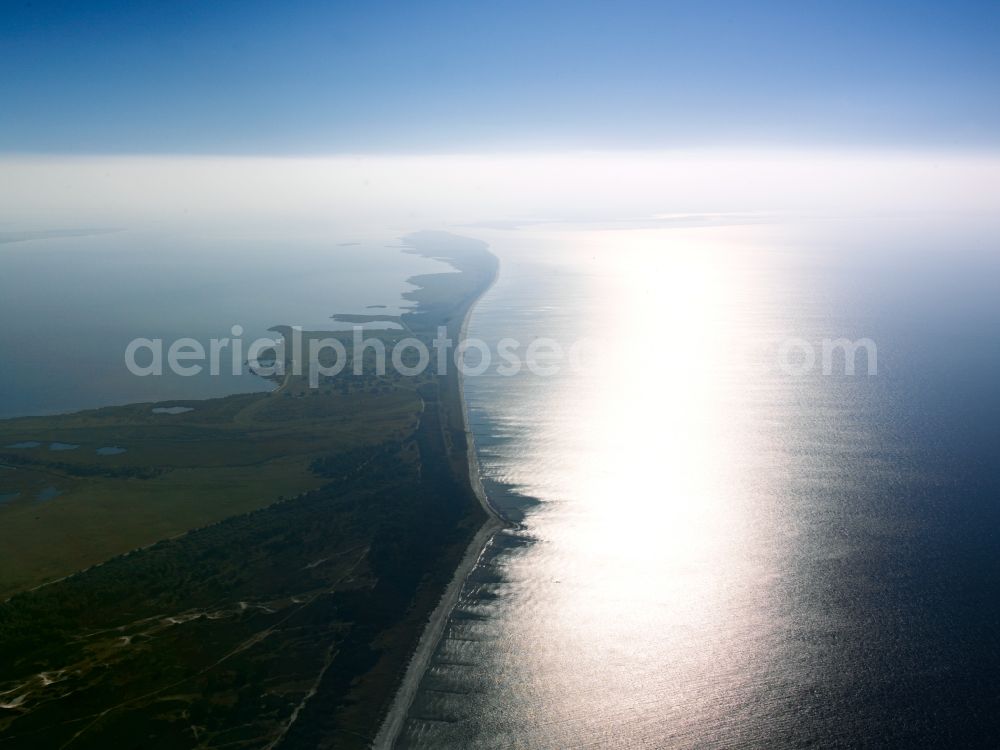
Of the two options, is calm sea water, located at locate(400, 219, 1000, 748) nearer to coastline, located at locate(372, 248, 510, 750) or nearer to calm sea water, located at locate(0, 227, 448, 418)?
coastline, located at locate(372, 248, 510, 750)

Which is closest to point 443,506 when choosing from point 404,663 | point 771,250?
point 404,663

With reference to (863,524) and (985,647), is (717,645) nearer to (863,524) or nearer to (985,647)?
(985,647)

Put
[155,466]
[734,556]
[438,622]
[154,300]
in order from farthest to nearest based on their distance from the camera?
[154,300], [155,466], [734,556], [438,622]

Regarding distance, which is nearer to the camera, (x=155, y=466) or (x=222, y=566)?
(x=222, y=566)

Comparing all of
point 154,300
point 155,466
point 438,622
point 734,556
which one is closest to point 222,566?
point 438,622

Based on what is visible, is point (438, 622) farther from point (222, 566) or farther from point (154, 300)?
point (154, 300)

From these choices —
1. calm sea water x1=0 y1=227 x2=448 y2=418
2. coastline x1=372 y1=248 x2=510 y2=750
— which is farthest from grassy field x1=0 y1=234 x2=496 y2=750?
calm sea water x1=0 y1=227 x2=448 y2=418

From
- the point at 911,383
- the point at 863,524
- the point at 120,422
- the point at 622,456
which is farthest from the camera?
the point at 911,383
